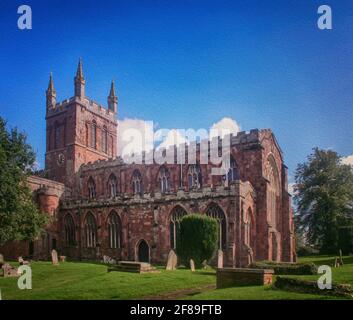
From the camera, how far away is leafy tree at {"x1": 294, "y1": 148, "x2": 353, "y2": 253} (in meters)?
27.3

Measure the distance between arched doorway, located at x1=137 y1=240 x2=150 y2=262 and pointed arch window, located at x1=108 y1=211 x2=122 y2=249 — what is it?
1912 millimetres

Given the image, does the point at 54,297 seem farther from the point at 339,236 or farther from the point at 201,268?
the point at 339,236

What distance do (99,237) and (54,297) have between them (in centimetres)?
1957

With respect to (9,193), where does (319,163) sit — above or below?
above

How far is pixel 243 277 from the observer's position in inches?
596

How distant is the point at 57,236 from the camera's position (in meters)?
34.7

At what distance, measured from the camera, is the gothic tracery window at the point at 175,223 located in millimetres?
28766

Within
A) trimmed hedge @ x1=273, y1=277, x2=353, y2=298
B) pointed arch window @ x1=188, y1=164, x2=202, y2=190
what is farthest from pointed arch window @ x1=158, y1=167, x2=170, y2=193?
trimmed hedge @ x1=273, y1=277, x2=353, y2=298

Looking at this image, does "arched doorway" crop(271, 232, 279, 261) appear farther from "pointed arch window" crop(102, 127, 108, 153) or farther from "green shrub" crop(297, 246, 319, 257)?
"pointed arch window" crop(102, 127, 108, 153)

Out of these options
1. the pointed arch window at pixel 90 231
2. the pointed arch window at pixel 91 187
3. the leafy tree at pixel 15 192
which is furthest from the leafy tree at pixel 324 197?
the pointed arch window at pixel 91 187

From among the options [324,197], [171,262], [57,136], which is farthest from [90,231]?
[324,197]

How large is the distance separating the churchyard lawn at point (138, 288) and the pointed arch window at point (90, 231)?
12557mm

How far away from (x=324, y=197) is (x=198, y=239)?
9.39 metres
